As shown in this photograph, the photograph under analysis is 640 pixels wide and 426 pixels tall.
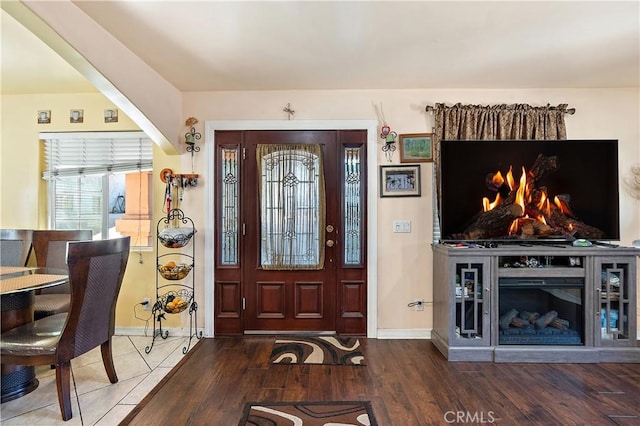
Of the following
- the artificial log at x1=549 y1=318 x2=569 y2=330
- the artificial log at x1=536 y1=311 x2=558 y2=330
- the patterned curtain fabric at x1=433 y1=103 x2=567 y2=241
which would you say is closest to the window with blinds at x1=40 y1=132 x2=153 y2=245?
the patterned curtain fabric at x1=433 y1=103 x2=567 y2=241

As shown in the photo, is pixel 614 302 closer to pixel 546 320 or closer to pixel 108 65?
pixel 546 320

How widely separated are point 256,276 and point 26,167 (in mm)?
2786

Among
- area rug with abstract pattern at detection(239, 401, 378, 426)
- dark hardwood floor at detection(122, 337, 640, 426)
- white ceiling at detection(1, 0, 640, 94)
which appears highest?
white ceiling at detection(1, 0, 640, 94)

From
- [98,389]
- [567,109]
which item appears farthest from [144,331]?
[567,109]

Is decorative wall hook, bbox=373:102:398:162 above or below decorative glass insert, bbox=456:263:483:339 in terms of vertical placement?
above

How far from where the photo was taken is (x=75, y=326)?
2.06m

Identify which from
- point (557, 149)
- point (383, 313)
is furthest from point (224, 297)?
point (557, 149)

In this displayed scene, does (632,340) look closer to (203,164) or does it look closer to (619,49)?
(619,49)

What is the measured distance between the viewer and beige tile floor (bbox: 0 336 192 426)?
2.06 metres

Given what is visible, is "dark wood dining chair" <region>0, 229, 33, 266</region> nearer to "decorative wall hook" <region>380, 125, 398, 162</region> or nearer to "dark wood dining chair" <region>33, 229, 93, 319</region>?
"dark wood dining chair" <region>33, 229, 93, 319</region>

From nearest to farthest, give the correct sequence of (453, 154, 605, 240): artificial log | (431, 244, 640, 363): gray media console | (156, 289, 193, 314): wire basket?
(431, 244, 640, 363): gray media console
(156, 289, 193, 314): wire basket
(453, 154, 605, 240): artificial log

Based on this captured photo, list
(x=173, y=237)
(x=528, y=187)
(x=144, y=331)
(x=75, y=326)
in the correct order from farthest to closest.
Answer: (x=144, y=331), (x=528, y=187), (x=173, y=237), (x=75, y=326)

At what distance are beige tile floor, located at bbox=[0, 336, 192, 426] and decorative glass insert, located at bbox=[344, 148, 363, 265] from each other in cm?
184

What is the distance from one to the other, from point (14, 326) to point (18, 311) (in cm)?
10
